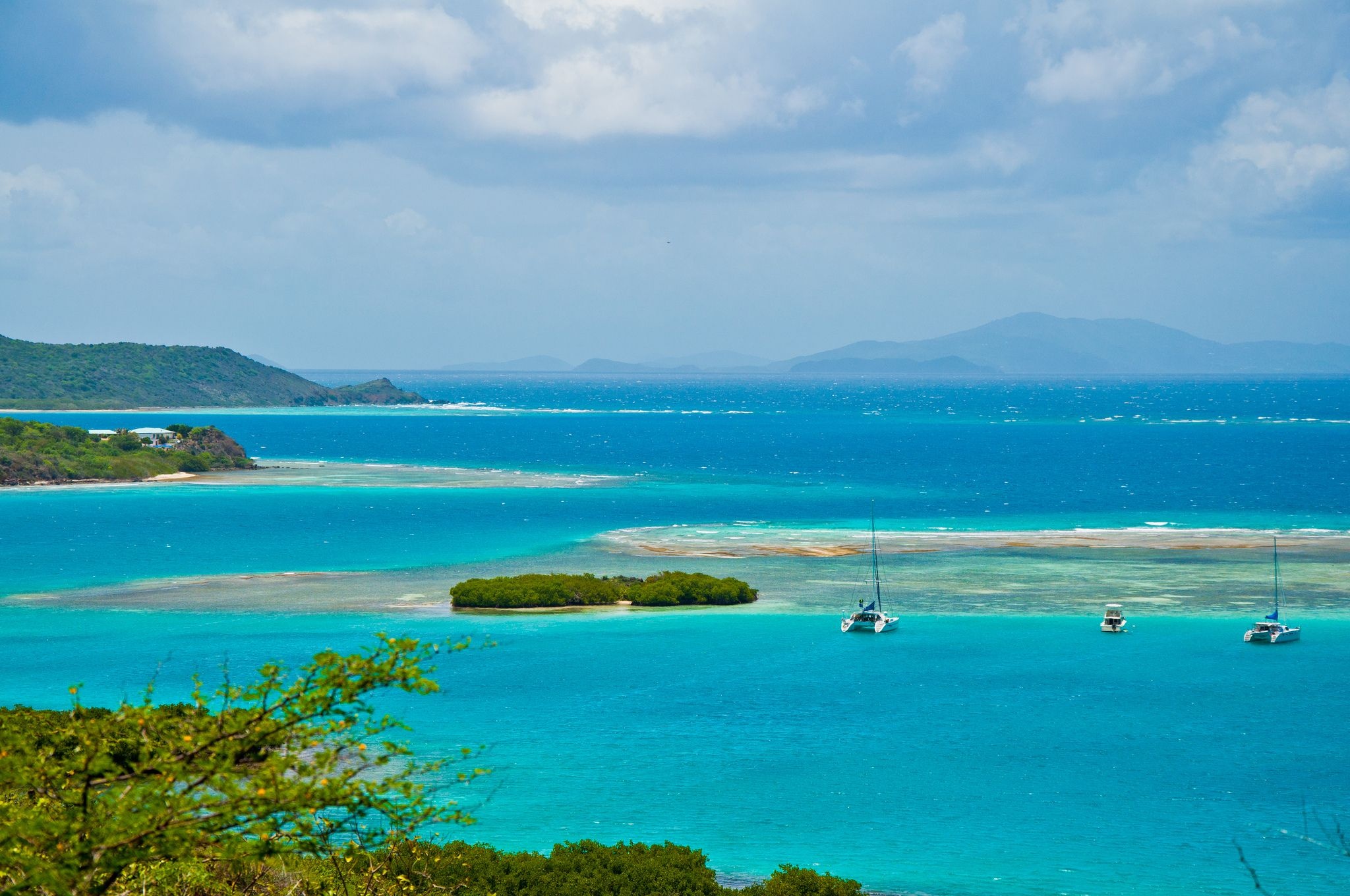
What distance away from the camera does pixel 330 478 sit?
126812 mm

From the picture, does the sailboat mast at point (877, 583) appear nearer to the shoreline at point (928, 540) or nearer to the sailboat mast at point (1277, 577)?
the shoreline at point (928, 540)

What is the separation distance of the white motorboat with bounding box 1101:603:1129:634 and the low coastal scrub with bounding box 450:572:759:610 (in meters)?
16.1

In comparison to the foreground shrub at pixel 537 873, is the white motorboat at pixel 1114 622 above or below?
below

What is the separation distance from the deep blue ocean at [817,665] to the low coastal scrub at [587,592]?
1.77 metres

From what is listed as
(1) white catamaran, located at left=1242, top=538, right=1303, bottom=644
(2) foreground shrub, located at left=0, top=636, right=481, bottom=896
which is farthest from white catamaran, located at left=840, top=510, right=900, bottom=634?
(2) foreground shrub, located at left=0, top=636, right=481, bottom=896

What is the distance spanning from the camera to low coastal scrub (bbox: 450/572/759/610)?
60.6m

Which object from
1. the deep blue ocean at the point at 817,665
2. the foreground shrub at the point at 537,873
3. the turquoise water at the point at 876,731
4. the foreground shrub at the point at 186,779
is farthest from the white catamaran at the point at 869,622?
the foreground shrub at the point at 186,779

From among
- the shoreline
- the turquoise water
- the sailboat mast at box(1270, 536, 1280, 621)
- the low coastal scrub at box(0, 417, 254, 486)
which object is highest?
the low coastal scrub at box(0, 417, 254, 486)

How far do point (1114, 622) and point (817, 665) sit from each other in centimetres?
1389

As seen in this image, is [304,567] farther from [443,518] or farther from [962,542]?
[962,542]

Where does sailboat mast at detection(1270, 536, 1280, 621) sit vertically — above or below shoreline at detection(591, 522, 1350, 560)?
below

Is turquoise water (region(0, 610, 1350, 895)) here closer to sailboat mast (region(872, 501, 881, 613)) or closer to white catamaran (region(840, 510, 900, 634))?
white catamaran (region(840, 510, 900, 634))

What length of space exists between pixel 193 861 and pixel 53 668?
115 ft

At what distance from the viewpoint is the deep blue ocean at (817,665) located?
3097cm
